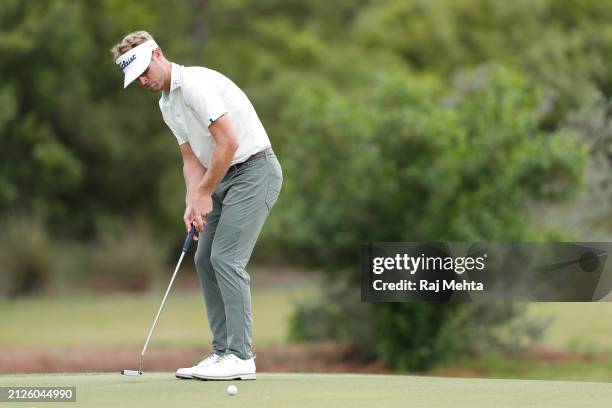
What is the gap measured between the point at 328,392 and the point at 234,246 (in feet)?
3.31

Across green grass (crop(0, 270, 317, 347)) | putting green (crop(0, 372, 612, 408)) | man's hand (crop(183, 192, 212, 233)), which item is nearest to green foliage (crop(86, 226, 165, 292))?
green grass (crop(0, 270, 317, 347))

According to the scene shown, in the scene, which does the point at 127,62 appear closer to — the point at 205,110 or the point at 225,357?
the point at 205,110

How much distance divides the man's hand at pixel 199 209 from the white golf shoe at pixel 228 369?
29.1 inches

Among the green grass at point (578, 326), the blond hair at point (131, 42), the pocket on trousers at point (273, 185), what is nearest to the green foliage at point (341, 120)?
the green grass at point (578, 326)

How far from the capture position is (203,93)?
7.01 metres

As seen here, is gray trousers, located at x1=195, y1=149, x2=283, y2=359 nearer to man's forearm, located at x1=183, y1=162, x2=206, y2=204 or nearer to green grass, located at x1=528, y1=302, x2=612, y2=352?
man's forearm, located at x1=183, y1=162, x2=206, y2=204

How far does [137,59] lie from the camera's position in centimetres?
709

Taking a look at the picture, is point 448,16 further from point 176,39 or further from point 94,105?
point 94,105

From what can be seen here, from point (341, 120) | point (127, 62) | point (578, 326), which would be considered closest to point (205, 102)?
point (127, 62)

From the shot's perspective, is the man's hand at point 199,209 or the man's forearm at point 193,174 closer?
the man's hand at point 199,209

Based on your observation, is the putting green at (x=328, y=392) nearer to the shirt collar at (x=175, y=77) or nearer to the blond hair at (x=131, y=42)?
the shirt collar at (x=175, y=77)

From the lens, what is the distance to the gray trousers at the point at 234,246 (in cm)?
714

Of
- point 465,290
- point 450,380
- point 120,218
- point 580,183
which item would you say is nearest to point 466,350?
point 580,183

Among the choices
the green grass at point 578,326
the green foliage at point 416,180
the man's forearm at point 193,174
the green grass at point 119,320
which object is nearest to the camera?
the man's forearm at point 193,174
